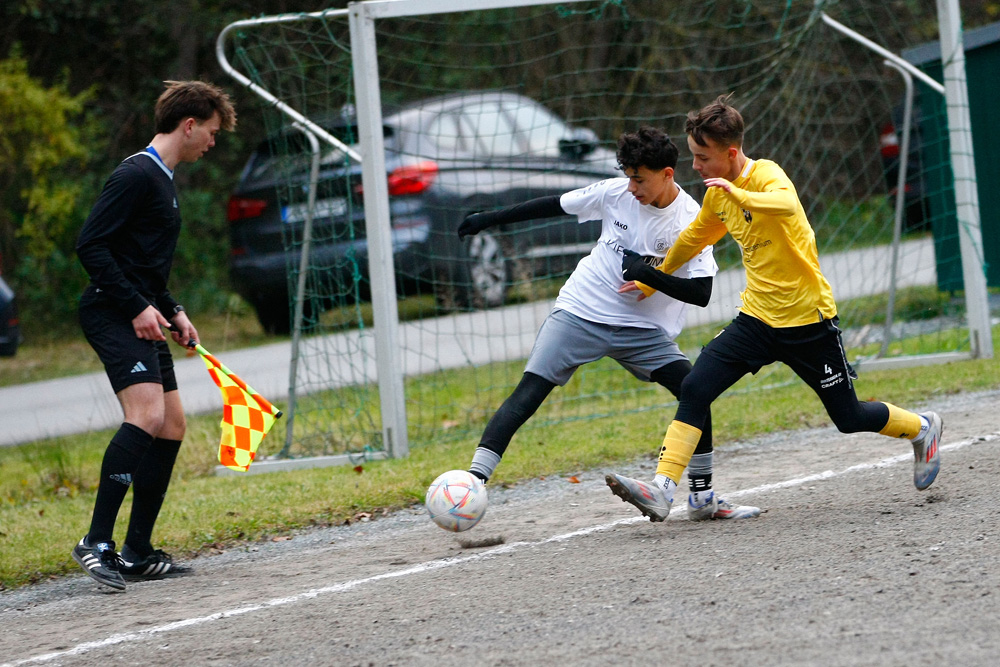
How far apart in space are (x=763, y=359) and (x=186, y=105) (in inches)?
106

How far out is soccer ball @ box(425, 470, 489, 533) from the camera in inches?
193

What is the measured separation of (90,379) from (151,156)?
22.9 ft

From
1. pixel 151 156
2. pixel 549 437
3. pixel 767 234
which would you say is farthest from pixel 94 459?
pixel 767 234

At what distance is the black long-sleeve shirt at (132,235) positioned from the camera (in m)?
4.91

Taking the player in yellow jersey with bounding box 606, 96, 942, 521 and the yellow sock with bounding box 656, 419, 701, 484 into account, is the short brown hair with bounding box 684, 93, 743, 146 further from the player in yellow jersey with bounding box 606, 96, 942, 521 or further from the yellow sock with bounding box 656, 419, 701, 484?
the yellow sock with bounding box 656, 419, 701, 484

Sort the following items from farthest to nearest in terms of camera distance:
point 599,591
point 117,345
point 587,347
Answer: point 587,347 → point 117,345 → point 599,591

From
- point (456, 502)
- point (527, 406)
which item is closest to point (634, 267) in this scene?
point (527, 406)

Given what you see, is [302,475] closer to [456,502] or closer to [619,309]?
[456,502]

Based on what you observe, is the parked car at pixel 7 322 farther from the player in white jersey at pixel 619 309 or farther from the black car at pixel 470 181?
the player in white jersey at pixel 619 309

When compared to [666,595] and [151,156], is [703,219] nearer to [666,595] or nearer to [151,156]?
[666,595]

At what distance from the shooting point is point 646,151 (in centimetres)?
501

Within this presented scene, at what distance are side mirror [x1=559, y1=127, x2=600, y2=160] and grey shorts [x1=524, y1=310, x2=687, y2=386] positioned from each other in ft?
14.5

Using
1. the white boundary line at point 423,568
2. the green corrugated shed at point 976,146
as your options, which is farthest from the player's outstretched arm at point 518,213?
the green corrugated shed at point 976,146

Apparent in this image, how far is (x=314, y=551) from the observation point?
555 centimetres
